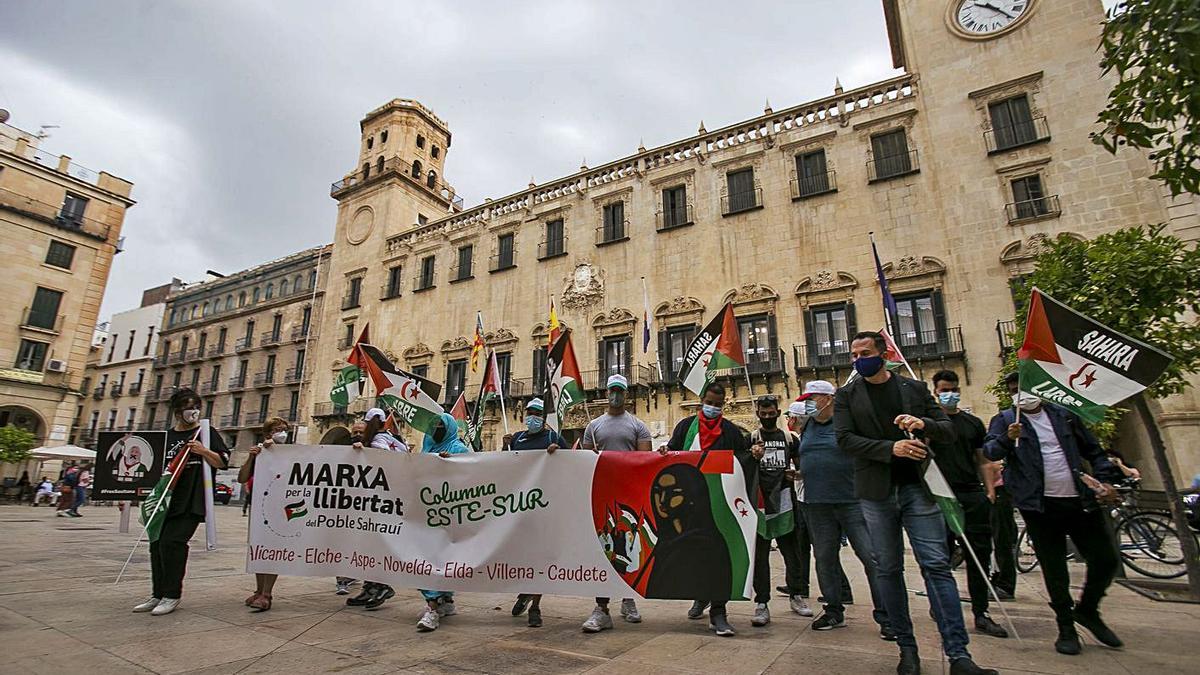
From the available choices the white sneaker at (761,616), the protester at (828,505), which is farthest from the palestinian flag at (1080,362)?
the white sneaker at (761,616)

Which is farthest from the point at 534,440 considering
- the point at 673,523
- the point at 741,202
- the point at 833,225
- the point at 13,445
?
the point at 13,445

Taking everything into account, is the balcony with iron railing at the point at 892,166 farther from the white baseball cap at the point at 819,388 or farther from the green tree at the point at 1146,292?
the white baseball cap at the point at 819,388

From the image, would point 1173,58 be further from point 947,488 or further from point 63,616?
point 63,616

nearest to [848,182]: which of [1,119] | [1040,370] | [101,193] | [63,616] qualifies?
[1040,370]

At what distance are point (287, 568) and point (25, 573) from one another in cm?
346

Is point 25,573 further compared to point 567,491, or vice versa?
point 25,573

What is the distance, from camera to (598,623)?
405 centimetres

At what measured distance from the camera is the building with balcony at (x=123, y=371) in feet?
138

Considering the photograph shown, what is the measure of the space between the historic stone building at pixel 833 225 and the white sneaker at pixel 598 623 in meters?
13.8

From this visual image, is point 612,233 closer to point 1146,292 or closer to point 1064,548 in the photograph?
point 1146,292

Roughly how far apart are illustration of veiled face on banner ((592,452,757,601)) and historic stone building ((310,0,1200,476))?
1289 cm

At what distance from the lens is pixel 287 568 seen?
487 centimetres

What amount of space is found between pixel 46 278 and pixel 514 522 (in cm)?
3371

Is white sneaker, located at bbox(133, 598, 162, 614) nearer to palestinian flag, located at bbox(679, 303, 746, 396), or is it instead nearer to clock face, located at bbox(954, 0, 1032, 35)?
palestinian flag, located at bbox(679, 303, 746, 396)
